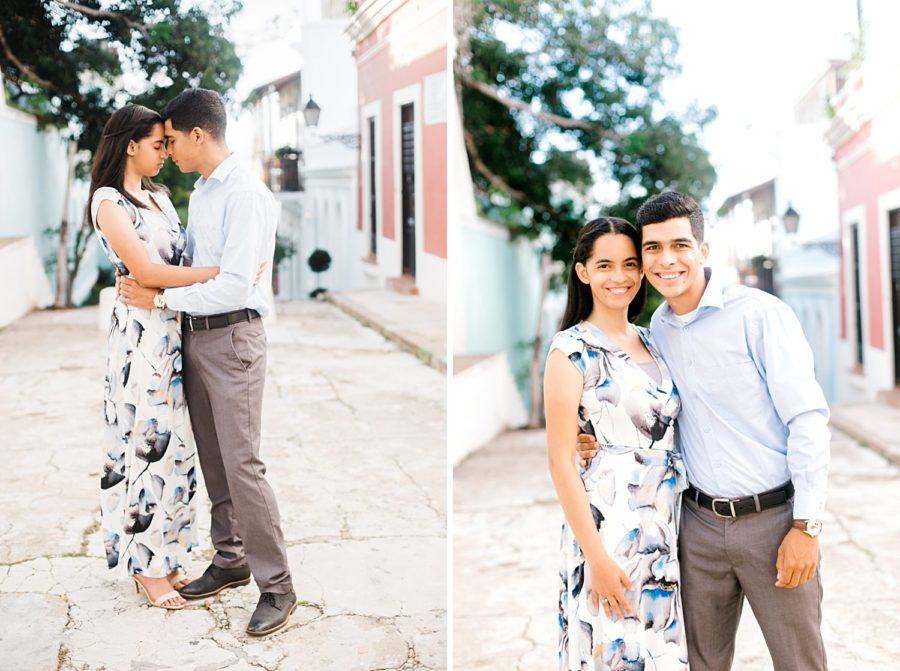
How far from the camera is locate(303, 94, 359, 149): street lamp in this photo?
87.7 inches

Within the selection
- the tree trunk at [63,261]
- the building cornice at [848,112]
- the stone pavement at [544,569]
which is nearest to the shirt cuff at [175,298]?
the tree trunk at [63,261]

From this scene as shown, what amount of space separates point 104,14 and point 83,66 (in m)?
0.12

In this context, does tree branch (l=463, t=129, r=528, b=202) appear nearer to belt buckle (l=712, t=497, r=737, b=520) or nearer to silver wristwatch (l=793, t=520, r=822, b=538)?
belt buckle (l=712, t=497, r=737, b=520)

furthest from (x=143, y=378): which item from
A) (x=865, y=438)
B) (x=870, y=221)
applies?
(x=870, y=221)

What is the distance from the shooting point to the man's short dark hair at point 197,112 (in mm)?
1976

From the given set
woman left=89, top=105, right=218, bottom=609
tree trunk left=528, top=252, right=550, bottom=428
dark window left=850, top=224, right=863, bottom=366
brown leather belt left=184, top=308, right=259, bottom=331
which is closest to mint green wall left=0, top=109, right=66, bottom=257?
woman left=89, top=105, right=218, bottom=609

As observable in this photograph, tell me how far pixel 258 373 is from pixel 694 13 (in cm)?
738

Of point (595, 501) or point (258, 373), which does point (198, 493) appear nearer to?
point (258, 373)

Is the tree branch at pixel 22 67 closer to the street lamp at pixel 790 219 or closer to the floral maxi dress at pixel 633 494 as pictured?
the floral maxi dress at pixel 633 494

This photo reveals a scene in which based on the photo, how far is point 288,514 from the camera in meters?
2.12

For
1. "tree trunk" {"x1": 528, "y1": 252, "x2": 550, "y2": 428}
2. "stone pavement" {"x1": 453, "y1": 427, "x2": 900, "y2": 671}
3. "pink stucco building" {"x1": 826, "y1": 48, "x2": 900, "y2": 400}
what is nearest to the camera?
"stone pavement" {"x1": 453, "y1": 427, "x2": 900, "y2": 671}

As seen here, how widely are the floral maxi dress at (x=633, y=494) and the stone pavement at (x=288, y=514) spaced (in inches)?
18.8

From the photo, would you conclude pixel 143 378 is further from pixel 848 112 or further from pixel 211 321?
pixel 848 112

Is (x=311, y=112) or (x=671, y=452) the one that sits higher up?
(x=311, y=112)
